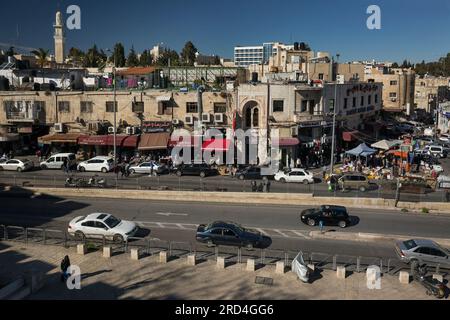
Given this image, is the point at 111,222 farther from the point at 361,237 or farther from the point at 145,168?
the point at 145,168

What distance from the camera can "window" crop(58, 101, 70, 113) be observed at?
51.3m

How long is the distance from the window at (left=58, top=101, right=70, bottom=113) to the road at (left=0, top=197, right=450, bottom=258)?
17.7 meters

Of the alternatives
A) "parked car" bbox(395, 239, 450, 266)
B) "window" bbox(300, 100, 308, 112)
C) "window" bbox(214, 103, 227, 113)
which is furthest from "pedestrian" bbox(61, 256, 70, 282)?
"window" bbox(300, 100, 308, 112)

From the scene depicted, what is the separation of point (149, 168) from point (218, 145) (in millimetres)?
6890

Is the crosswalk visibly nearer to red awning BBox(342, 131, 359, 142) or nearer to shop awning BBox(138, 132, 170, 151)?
shop awning BBox(138, 132, 170, 151)

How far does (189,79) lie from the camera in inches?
2224

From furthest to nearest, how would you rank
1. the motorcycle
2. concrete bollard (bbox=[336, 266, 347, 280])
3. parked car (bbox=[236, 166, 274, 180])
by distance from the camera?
1. parked car (bbox=[236, 166, 274, 180])
2. concrete bollard (bbox=[336, 266, 347, 280])
3. the motorcycle

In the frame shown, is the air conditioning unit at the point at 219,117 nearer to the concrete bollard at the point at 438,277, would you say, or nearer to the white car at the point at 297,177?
the white car at the point at 297,177

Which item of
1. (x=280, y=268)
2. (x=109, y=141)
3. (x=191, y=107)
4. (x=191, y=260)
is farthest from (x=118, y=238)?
(x=191, y=107)

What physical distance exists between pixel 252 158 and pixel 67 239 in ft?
77.5

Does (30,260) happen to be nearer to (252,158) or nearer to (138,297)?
(138,297)

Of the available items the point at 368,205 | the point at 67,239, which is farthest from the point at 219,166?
the point at 67,239

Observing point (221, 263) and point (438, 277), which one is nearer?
point (438, 277)

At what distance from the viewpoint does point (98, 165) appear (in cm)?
4353
